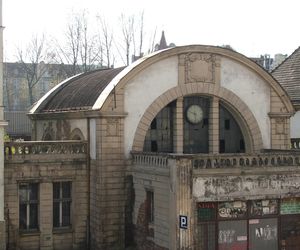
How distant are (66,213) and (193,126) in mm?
6292

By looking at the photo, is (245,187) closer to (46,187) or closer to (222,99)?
(222,99)

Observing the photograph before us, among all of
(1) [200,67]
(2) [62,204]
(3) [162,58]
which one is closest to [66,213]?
(2) [62,204]

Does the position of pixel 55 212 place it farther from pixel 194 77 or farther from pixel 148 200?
pixel 194 77

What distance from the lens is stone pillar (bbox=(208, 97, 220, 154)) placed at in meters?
24.2

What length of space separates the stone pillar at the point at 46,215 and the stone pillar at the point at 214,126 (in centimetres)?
684

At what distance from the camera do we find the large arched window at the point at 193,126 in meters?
24.0

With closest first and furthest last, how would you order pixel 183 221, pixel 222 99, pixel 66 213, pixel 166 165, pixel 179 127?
pixel 183 221 < pixel 166 165 < pixel 66 213 < pixel 179 127 < pixel 222 99

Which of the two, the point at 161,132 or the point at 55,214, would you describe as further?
the point at 161,132

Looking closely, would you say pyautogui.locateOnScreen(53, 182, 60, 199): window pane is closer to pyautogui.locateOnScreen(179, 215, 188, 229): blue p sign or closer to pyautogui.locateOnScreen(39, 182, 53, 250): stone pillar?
pyautogui.locateOnScreen(39, 182, 53, 250): stone pillar

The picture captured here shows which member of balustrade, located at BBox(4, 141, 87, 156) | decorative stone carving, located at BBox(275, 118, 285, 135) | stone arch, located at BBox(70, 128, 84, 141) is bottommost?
balustrade, located at BBox(4, 141, 87, 156)

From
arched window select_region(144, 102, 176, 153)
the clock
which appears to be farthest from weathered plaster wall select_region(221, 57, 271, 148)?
arched window select_region(144, 102, 176, 153)

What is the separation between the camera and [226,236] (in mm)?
20422

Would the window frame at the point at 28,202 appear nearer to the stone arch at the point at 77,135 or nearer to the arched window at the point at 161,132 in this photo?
the stone arch at the point at 77,135

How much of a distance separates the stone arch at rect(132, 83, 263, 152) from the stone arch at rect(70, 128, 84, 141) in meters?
2.55
